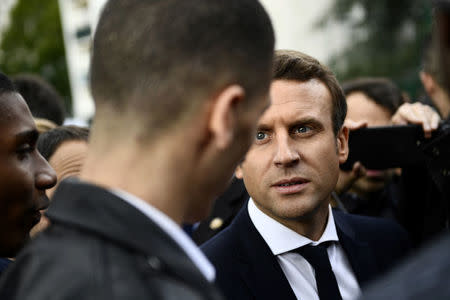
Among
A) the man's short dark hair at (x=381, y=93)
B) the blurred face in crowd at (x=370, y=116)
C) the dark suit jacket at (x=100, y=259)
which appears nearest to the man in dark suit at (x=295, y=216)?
the dark suit jacket at (x=100, y=259)

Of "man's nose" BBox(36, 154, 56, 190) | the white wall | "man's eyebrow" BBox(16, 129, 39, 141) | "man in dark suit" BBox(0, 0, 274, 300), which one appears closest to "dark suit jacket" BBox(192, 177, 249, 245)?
"man's nose" BBox(36, 154, 56, 190)

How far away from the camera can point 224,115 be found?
60.9 inches

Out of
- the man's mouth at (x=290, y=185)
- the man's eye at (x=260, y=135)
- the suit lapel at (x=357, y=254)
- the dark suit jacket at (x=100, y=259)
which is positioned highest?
the dark suit jacket at (x=100, y=259)

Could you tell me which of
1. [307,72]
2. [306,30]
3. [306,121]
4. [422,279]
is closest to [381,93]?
[307,72]

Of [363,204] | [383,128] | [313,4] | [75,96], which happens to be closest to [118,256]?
[383,128]

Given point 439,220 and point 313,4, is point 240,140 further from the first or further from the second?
point 313,4

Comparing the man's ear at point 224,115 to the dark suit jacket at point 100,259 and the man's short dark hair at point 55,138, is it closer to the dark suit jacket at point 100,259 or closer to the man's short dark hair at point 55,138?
the dark suit jacket at point 100,259

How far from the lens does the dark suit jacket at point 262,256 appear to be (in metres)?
2.55

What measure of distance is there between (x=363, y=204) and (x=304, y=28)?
38.4ft

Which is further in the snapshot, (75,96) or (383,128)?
(75,96)

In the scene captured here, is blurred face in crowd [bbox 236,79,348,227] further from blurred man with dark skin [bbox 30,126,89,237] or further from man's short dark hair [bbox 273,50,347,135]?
blurred man with dark skin [bbox 30,126,89,237]

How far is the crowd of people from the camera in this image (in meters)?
1.30

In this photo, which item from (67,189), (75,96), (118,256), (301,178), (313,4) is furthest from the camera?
(75,96)

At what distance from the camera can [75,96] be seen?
39031mm
